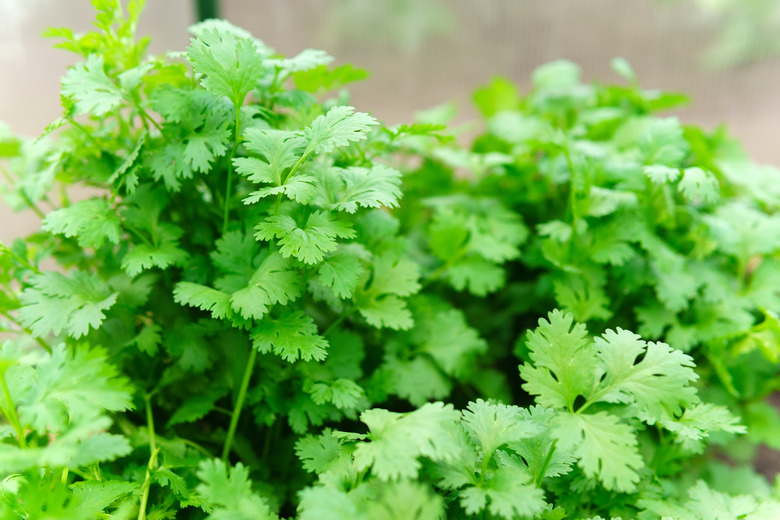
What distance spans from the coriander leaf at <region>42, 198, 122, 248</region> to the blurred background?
2.75 feet

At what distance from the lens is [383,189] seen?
Answer: 0.70 meters

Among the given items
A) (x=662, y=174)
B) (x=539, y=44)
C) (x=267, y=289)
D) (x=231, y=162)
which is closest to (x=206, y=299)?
(x=267, y=289)

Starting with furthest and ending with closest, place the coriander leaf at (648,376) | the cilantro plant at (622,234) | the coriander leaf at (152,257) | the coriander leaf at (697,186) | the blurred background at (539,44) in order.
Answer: the blurred background at (539,44) < the cilantro plant at (622,234) < the coriander leaf at (697,186) < the coriander leaf at (152,257) < the coriander leaf at (648,376)

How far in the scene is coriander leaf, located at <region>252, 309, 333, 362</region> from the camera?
646 mm

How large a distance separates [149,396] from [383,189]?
41 centimetres

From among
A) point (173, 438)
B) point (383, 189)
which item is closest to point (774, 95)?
point (383, 189)

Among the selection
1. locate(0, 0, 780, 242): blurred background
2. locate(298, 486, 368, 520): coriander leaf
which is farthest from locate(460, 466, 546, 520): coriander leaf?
locate(0, 0, 780, 242): blurred background

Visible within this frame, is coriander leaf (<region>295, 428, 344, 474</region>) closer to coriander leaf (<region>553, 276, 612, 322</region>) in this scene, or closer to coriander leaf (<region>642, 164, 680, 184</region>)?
coriander leaf (<region>553, 276, 612, 322</region>)

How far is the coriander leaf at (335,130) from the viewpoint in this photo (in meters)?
0.65

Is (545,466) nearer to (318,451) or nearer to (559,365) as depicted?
(559,365)

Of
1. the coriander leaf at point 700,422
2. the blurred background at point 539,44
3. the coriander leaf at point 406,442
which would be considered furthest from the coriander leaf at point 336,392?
the blurred background at point 539,44

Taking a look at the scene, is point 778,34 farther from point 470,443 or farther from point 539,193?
point 470,443

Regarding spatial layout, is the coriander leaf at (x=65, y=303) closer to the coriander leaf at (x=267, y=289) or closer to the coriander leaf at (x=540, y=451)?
the coriander leaf at (x=267, y=289)

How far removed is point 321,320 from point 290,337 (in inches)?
8.4
